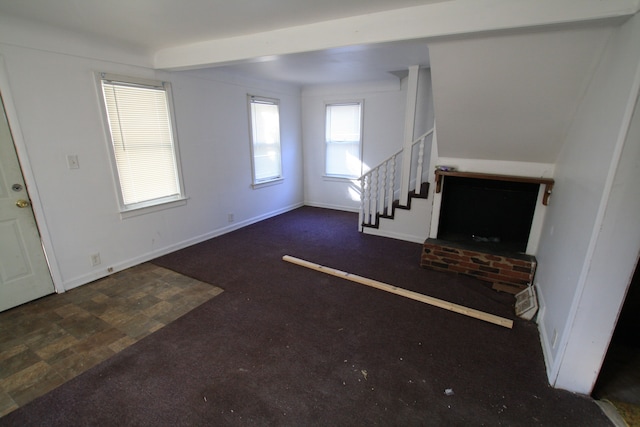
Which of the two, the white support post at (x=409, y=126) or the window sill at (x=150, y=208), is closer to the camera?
the window sill at (x=150, y=208)

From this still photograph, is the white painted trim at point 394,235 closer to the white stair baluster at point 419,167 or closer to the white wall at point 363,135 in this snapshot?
the white stair baluster at point 419,167

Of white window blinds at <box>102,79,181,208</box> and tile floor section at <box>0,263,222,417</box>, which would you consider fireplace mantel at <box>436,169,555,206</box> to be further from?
white window blinds at <box>102,79,181,208</box>

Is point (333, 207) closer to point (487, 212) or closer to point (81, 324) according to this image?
point (487, 212)

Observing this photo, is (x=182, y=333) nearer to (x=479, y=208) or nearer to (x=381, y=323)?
(x=381, y=323)

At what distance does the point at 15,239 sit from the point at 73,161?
31.6 inches

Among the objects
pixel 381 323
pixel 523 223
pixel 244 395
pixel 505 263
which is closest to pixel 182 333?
pixel 244 395

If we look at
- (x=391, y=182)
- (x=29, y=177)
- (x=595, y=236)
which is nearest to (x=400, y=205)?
(x=391, y=182)

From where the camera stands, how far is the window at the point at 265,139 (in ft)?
15.3

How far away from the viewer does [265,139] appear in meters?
4.92

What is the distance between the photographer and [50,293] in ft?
8.98

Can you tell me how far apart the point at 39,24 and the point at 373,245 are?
12.8 ft

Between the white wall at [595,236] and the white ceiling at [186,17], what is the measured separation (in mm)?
1191

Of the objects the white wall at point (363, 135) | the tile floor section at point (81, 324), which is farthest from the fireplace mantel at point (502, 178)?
the tile floor section at point (81, 324)

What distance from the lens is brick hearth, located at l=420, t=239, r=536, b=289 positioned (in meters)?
2.78
